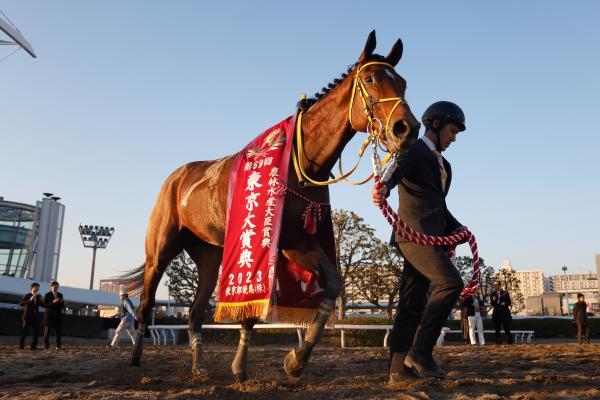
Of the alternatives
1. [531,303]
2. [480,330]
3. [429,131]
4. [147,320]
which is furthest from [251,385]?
[531,303]

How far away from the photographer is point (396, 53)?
5203 mm

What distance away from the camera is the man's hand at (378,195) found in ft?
14.4

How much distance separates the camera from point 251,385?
15.0 ft

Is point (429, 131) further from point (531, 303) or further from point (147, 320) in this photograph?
point (531, 303)

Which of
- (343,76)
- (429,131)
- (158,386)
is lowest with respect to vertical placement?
(158,386)

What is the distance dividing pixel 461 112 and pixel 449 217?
38.6 inches

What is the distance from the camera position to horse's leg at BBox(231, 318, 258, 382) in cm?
536

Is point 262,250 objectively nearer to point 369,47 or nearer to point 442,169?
point 442,169

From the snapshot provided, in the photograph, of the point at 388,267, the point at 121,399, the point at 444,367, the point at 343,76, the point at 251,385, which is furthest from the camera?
the point at 388,267

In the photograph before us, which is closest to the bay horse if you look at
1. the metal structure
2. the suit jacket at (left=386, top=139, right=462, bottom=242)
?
the suit jacket at (left=386, top=139, right=462, bottom=242)

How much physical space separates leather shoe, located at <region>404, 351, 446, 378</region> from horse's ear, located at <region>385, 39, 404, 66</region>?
8.76 ft

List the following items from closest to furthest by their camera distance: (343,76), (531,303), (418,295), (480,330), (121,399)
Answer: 1. (121,399)
2. (418,295)
3. (343,76)
4. (480,330)
5. (531,303)

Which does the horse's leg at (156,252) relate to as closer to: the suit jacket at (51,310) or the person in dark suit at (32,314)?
the person in dark suit at (32,314)

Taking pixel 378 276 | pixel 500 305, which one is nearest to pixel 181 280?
pixel 378 276
